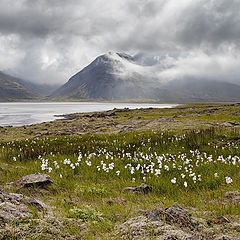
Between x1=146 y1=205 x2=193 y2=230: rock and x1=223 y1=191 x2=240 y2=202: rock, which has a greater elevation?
x1=146 y1=205 x2=193 y2=230: rock

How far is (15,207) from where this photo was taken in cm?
399

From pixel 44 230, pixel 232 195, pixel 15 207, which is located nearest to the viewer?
pixel 44 230

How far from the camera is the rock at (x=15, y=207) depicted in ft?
11.6

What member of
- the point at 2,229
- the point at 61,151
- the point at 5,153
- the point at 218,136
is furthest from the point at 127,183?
the point at 218,136

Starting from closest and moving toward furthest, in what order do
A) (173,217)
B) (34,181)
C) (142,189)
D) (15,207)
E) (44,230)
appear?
(44,230) → (173,217) → (15,207) → (142,189) → (34,181)

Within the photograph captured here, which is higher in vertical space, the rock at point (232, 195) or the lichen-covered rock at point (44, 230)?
the lichen-covered rock at point (44, 230)

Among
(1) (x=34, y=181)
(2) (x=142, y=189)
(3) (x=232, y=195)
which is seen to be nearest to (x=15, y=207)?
A: (1) (x=34, y=181)

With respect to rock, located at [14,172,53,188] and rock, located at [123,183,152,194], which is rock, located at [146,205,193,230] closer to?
rock, located at [123,183,152,194]

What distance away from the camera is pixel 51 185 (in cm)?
682

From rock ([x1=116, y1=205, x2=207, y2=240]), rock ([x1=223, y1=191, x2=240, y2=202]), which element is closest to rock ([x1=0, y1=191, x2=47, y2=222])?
rock ([x1=116, y1=205, x2=207, y2=240])

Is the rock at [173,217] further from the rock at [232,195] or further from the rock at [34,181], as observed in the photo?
the rock at [34,181]

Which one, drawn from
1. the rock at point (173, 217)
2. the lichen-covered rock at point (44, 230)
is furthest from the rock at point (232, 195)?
the lichen-covered rock at point (44, 230)

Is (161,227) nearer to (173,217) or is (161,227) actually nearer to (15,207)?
(173,217)

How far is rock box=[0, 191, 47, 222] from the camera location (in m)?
3.54
